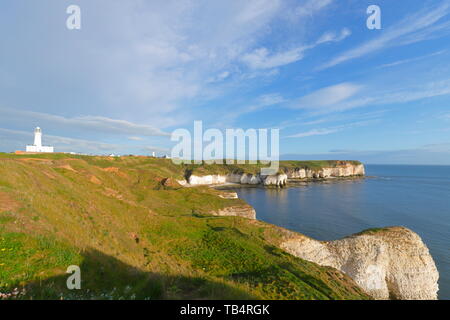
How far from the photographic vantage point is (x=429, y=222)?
45.4 metres

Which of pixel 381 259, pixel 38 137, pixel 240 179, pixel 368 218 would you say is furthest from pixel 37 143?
pixel 368 218

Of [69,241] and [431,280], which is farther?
[431,280]

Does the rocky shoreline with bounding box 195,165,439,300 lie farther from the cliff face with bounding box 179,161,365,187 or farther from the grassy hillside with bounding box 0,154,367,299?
the cliff face with bounding box 179,161,365,187

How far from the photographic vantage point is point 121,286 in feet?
28.1

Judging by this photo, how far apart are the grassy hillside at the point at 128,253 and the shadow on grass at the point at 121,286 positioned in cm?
4

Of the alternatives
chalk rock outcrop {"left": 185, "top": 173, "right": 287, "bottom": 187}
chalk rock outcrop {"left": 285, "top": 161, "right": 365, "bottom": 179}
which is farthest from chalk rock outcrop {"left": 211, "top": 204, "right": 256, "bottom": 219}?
chalk rock outcrop {"left": 285, "top": 161, "right": 365, "bottom": 179}

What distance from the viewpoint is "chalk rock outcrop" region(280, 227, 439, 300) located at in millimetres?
21938

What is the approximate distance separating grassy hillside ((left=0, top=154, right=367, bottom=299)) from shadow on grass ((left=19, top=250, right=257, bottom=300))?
0.04 metres

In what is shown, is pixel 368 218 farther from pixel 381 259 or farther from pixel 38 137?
pixel 38 137

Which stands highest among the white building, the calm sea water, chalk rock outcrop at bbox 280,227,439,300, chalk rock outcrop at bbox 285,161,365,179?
the white building

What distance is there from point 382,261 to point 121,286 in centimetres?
2838
